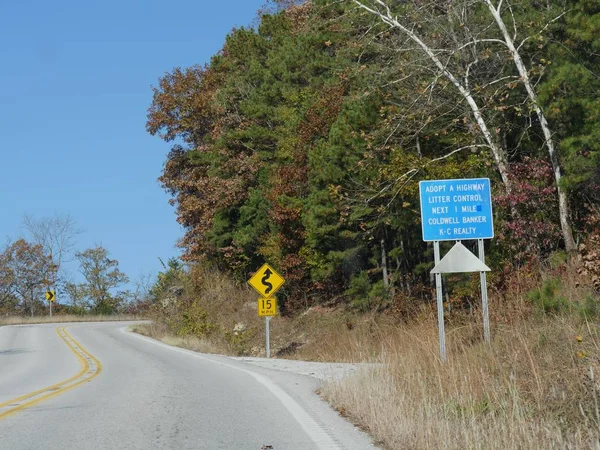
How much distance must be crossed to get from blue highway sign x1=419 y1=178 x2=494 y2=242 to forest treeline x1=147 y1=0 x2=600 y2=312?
1.96m

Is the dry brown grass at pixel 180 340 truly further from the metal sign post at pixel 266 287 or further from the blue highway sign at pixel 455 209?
the blue highway sign at pixel 455 209

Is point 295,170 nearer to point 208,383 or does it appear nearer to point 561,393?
point 208,383

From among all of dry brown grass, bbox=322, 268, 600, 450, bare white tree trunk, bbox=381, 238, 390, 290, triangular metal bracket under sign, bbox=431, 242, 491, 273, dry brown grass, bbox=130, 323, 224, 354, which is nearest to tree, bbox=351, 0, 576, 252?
triangular metal bracket under sign, bbox=431, 242, 491, 273

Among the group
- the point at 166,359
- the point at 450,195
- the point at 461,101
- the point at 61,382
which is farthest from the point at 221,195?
the point at 450,195

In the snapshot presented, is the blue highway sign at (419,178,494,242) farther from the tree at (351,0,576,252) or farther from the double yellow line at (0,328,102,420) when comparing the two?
the double yellow line at (0,328,102,420)

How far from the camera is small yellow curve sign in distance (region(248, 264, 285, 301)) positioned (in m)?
26.0

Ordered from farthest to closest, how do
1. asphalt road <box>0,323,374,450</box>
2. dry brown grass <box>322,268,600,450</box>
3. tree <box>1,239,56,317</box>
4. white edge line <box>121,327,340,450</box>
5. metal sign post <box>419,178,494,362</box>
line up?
tree <box>1,239,56,317</box> < metal sign post <box>419,178,494,362</box> < asphalt road <box>0,323,374,450</box> < white edge line <box>121,327,340,450</box> < dry brown grass <box>322,268,600,450</box>

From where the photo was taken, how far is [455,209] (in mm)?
14320

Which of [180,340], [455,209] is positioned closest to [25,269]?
[180,340]

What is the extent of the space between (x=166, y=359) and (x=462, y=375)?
1550 centimetres

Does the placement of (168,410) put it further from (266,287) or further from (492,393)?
(266,287)

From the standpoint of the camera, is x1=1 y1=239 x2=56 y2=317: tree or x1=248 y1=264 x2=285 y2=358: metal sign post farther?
x1=1 y1=239 x2=56 y2=317: tree

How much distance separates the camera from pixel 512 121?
25.4 metres

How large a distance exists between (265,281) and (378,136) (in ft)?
19.5
